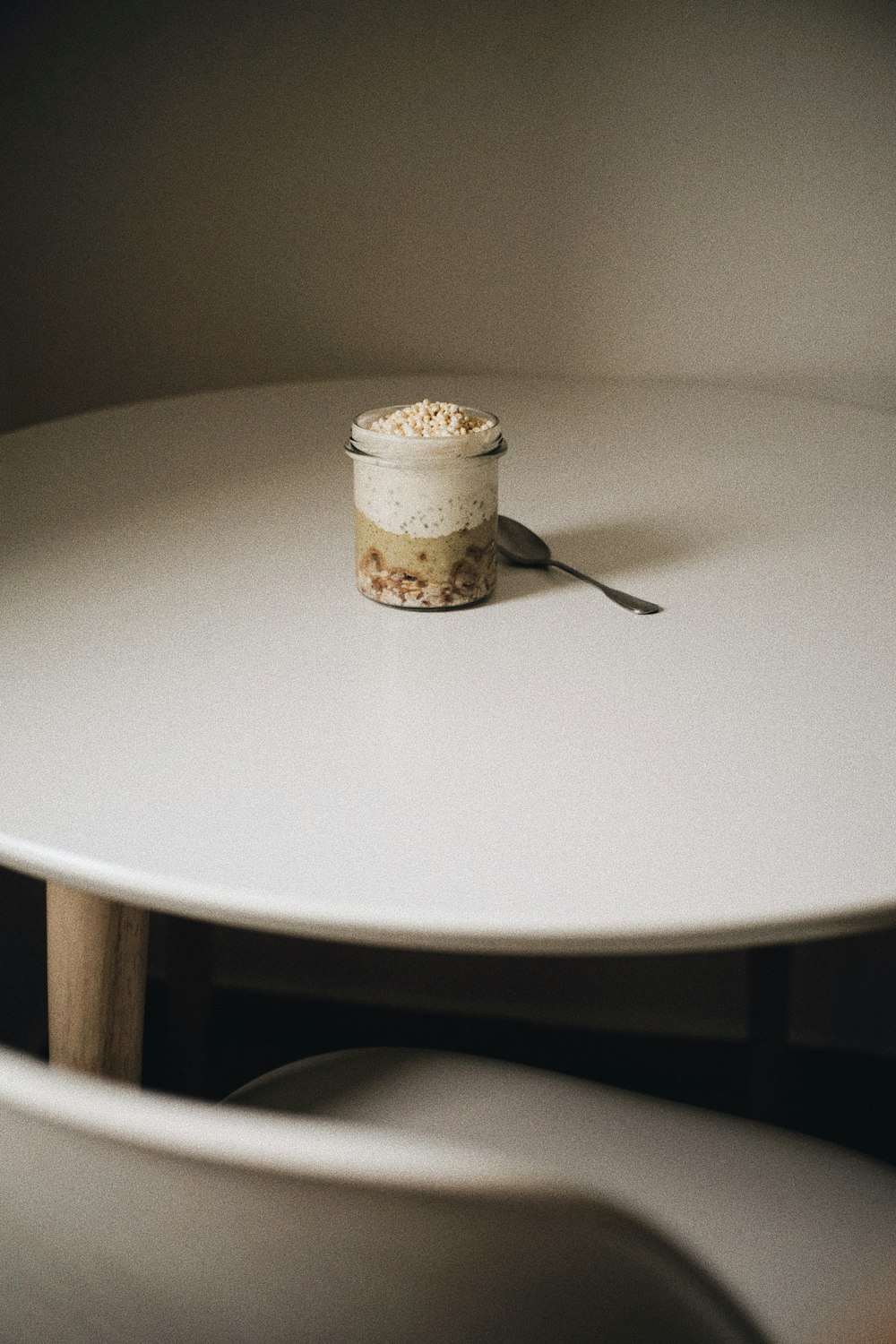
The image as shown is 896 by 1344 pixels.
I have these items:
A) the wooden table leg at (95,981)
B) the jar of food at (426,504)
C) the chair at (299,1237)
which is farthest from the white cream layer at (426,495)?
the chair at (299,1237)

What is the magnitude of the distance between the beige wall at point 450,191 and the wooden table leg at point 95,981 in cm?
115

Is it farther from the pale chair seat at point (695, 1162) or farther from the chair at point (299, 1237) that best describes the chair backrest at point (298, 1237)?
the pale chair seat at point (695, 1162)

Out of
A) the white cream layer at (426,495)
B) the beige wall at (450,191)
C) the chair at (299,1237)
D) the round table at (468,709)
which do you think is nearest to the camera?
the chair at (299,1237)

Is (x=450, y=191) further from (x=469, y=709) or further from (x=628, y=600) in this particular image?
(x=469, y=709)

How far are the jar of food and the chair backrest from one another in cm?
54

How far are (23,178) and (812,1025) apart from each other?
161cm

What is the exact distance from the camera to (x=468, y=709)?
0.75 metres

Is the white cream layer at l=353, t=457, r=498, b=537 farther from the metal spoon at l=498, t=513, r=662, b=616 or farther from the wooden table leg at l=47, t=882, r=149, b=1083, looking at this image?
the wooden table leg at l=47, t=882, r=149, b=1083

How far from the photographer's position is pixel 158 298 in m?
1.74

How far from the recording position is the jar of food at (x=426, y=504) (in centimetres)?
84

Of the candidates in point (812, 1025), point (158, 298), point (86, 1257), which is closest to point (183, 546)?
point (86, 1257)

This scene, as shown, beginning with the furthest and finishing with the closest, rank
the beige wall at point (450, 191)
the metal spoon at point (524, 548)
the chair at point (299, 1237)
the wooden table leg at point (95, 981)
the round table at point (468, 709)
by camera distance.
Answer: the beige wall at point (450, 191)
the metal spoon at point (524, 548)
the wooden table leg at point (95, 981)
the round table at point (468, 709)
the chair at point (299, 1237)

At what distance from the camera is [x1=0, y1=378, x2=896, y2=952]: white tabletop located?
58 centimetres

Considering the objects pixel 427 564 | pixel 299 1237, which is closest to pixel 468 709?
pixel 427 564
